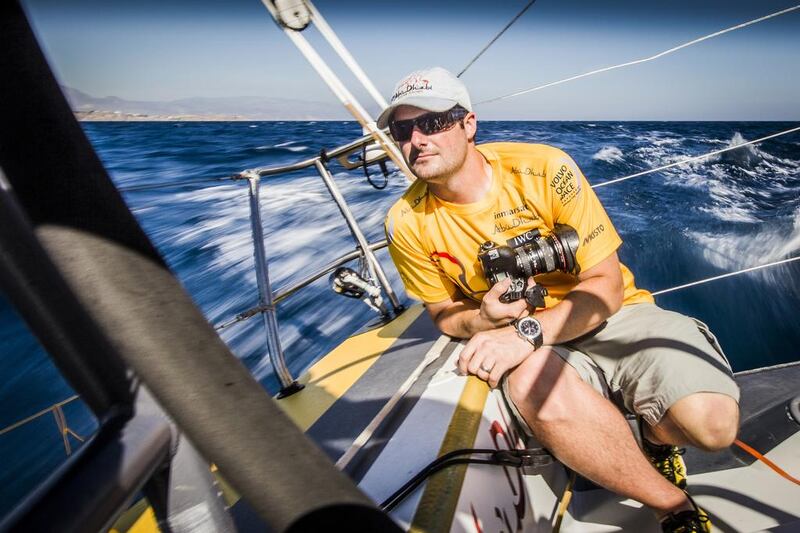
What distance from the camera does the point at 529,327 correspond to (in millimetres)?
1262

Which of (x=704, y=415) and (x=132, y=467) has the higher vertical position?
(x=132, y=467)

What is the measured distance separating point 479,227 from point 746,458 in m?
1.33

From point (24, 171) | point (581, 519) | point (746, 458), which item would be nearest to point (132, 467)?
point (24, 171)

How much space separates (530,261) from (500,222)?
237mm

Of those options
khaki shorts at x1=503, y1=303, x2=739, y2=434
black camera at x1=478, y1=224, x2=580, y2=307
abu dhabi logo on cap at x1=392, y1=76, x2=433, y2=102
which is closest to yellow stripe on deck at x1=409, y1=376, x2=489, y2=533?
khaki shorts at x1=503, y1=303, x2=739, y2=434

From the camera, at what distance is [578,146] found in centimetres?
1009

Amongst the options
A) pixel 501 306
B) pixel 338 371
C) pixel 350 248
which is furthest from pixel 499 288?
pixel 350 248

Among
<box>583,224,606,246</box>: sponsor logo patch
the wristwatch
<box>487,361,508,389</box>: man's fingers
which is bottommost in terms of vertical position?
<box>487,361,508,389</box>: man's fingers

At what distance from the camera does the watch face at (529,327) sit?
1245 millimetres

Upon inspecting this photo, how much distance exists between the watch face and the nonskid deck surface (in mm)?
203

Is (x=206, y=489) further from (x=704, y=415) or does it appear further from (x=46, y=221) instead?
(x=704, y=415)

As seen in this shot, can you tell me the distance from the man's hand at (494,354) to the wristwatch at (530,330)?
15mm

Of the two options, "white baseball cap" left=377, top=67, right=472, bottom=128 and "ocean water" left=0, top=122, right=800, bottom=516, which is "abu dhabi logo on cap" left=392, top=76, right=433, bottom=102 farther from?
"ocean water" left=0, top=122, right=800, bottom=516

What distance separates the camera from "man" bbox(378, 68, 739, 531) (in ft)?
3.67
